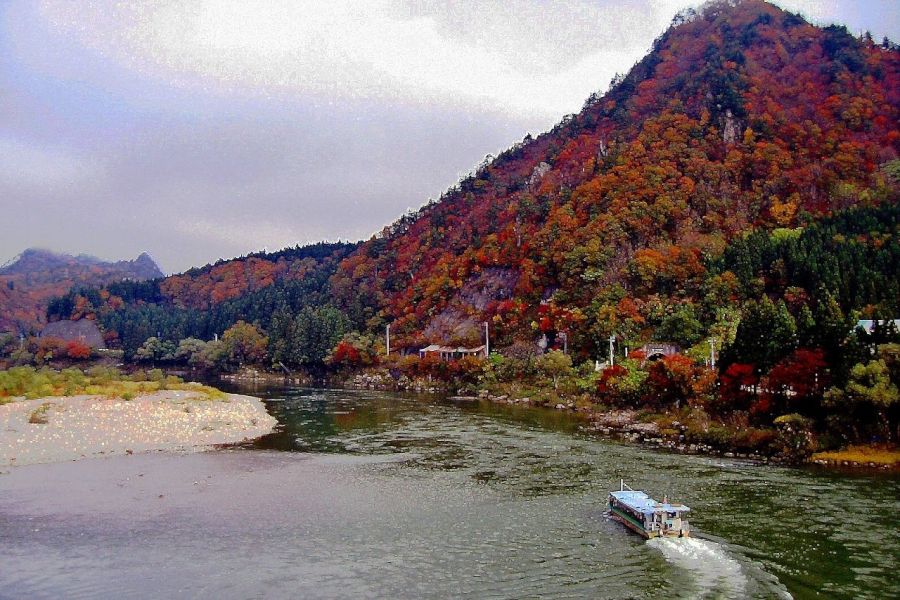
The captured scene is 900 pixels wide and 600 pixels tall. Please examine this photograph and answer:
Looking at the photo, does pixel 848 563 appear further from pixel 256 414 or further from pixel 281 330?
pixel 281 330

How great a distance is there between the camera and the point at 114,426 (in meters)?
45.0

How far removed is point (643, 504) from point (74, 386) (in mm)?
55315

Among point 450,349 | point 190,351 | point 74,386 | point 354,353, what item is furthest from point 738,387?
point 190,351

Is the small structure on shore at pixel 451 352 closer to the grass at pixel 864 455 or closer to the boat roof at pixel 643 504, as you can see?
the grass at pixel 864 455

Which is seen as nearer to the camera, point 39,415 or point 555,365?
point 39,415

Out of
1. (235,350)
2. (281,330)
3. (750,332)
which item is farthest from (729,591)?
(235,350)

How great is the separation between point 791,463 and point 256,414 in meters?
41.2

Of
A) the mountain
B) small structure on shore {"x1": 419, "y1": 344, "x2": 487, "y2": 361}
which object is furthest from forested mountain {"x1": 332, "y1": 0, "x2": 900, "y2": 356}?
small structure on shore {"x1": 419, "y1": 344, "x2": 487, "y2": 361}

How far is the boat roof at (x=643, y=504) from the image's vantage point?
2370 centimetres

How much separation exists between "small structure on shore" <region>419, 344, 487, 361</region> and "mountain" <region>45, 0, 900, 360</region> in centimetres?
187

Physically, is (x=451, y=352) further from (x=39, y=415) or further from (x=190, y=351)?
(x=190, y=351)

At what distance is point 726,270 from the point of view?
252 feet

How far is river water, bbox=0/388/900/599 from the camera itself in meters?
19.6

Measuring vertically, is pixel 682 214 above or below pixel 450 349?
above
